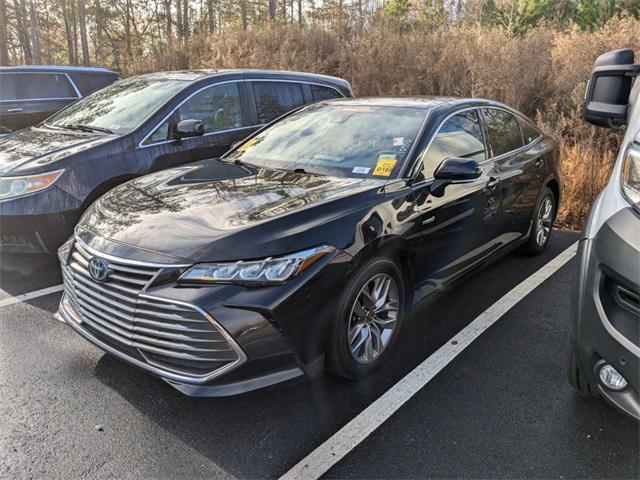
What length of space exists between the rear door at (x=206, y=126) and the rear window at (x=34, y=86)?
4.32 m

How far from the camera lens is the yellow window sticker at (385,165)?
312 cm

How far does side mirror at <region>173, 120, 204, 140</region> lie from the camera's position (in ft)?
15.3

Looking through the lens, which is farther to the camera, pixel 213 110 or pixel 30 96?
pixel 30 96

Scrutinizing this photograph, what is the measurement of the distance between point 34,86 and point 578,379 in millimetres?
8714

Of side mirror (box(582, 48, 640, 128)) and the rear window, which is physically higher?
the rear window

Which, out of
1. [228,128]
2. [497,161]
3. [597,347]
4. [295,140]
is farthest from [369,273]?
[228,128]

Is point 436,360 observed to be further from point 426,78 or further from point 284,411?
point 426,78

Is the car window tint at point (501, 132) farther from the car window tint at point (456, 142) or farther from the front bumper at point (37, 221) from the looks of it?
the front bumper at point (37, 221)

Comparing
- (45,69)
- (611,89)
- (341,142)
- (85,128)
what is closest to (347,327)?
(341,142)

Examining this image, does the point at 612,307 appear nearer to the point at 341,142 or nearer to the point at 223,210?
the point at 223,210

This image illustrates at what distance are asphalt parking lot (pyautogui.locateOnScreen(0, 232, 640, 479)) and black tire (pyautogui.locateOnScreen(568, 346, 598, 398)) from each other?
279mm

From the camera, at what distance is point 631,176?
6.86ft

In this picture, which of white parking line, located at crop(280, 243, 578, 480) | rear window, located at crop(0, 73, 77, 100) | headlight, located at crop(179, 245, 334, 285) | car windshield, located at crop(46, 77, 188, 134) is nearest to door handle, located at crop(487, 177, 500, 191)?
white parking line, located at crop(280, 243, 578, 480)

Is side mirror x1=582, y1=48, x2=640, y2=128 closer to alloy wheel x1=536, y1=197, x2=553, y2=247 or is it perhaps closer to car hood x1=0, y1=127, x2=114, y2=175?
alloy wheel x1=536, y1=197, x2=553, y2=247
